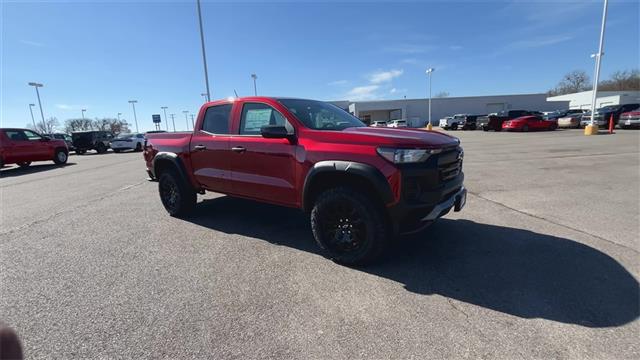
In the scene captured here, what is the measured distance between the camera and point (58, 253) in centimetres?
418

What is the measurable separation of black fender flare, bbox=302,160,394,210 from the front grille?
2.00 feet

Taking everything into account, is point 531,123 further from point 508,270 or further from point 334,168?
point 334,168

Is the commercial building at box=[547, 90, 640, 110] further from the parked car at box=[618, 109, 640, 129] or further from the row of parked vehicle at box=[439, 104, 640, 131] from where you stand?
the parked car at box=[618, 109, 640, 129]

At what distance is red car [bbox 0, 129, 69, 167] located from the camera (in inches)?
550

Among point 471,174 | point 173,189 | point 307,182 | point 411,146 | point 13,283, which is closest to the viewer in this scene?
point 411,146

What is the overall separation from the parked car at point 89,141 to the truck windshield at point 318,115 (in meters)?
28.5

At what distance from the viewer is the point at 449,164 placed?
3527 mm

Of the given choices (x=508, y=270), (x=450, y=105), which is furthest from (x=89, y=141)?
(x=450, y=105)

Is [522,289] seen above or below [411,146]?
below

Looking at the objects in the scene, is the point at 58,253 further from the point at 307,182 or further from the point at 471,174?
the point at 471,174

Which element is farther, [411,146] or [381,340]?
[411,146]

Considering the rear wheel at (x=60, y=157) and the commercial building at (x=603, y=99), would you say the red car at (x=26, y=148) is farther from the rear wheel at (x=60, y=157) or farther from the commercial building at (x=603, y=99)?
the commercial building at (x=603, y=99)

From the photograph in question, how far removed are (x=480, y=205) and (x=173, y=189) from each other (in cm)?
538

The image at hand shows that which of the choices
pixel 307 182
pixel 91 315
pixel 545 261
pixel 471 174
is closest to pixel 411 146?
pixel 307 182
